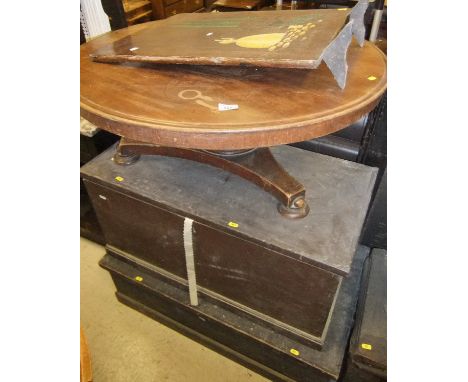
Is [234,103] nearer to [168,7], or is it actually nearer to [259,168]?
[259,168]

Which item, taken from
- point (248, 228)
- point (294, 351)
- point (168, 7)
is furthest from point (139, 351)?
point (168, 7)

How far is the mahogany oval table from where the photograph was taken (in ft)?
2.48

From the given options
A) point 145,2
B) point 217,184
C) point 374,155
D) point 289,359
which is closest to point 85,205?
point 217,184

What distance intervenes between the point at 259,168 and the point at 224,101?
0.34 meters

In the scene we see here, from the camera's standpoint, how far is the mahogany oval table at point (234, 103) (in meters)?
0.76

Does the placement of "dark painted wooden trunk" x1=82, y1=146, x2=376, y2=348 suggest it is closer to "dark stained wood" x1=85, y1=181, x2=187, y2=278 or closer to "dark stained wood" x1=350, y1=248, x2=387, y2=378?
"dark stained wood" x1=85, y1=181, x2=187, y2=278

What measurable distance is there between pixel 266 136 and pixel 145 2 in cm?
429

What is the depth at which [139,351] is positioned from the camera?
62.5 inches

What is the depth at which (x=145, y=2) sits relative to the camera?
425cm

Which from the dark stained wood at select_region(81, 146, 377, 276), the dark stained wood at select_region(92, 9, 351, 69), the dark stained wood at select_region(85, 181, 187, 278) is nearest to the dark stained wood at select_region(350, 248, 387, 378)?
the dark stained wood at select_region(81, 146, 377, 276)

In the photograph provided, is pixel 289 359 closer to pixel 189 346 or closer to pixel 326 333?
pixel 326 333

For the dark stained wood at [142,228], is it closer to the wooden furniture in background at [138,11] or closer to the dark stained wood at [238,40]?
the dark stained wood at [238,40]

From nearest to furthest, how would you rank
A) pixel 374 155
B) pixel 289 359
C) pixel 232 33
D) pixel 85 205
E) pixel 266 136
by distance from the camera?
pixel 266 136, pixel 232 33, pixel 289 359, pixel 374 155, pixel 85 205

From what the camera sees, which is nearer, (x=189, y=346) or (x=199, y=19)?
(x=199, y=19)
